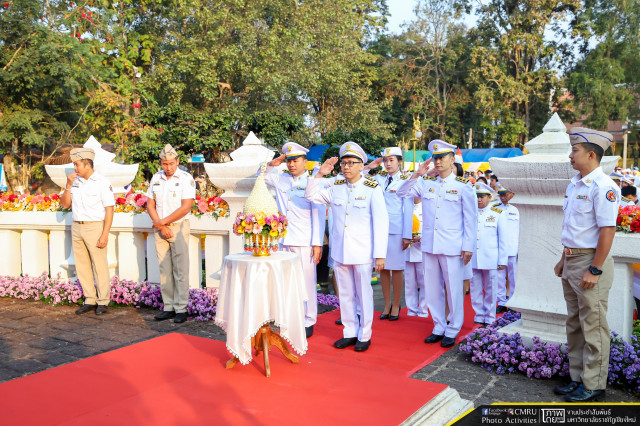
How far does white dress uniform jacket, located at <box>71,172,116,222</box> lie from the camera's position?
6578 millimetres

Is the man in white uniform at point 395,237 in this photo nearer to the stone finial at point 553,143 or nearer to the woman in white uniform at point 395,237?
the woman in white uniform at point 395,237

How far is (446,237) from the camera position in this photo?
5.55 m

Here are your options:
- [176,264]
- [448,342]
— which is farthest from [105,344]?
[448,342]

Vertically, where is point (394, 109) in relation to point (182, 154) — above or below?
above

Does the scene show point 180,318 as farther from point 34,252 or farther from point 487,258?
point 487,258

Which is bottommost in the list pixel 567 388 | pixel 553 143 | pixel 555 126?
pixel 567 388

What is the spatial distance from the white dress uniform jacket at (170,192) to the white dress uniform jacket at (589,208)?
400 centimetres

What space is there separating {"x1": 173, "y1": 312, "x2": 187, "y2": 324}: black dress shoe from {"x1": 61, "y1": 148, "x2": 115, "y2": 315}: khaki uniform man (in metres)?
1.05

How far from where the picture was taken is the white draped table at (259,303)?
164 inches

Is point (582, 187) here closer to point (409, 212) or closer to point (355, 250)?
point (355, 250)

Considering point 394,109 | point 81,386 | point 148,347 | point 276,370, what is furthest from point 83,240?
point 394,109

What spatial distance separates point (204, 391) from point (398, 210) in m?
3.65

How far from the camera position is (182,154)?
32.4 feet

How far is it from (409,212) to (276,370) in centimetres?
298
